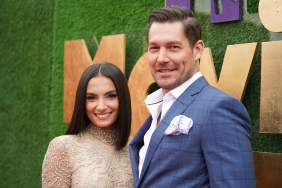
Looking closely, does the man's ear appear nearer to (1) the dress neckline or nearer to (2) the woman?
(2) the woman

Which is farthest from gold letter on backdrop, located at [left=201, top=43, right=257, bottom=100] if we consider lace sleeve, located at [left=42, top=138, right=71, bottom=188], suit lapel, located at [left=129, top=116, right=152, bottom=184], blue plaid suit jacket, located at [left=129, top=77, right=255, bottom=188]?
lace sleeve, located at [left=42, top=138, right=71, bottom=188]

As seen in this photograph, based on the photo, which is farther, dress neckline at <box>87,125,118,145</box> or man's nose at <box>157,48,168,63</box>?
dress neckline at <box>87,125,118,145</box>

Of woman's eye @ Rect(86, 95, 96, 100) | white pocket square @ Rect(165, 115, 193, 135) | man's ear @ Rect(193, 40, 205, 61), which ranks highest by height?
man's ear @ Rect(193, 40, 205, 61)

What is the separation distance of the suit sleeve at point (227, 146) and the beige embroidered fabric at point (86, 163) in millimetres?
714

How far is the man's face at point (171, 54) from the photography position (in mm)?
1884

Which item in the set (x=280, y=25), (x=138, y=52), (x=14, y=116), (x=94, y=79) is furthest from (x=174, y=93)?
(x=14, y=116)

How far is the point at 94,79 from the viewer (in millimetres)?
2287

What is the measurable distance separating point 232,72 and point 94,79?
102 centimetres

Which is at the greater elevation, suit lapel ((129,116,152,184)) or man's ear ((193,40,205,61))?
man's ear ((193,40,205,61))

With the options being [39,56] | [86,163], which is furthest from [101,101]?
[39,56]

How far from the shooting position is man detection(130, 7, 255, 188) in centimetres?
165

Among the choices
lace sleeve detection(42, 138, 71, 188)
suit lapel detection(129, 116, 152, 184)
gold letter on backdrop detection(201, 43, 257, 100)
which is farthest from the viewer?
gold letter on backdrop detection(201, 43, 257, 100)

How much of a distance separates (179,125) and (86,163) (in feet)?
2.23

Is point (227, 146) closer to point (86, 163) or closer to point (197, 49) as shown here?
point (197, 49)
